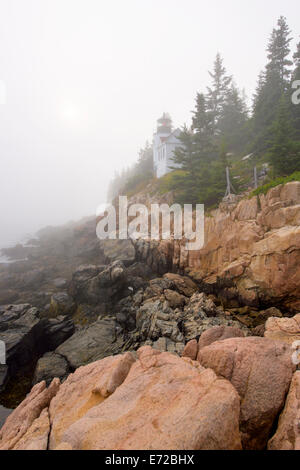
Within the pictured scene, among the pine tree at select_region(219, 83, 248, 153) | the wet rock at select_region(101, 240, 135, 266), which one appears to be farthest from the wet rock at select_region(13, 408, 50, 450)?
the pine tree at select_region(219, 83, 248, 153)

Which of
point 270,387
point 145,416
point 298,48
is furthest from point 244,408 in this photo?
point 298,48

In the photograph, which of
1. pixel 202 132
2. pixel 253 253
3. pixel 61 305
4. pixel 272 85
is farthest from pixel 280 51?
pixel 61 305

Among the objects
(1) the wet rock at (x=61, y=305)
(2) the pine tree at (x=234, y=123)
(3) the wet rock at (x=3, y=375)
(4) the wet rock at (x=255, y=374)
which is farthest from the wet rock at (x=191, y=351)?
(2) the pine tree at (x=234, y=123)

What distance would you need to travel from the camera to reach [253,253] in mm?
12883

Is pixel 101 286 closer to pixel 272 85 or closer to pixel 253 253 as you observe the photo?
pixel 253 253

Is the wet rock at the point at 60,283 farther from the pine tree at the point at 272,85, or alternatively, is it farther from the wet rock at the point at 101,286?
the pine tree at the point at 272,85

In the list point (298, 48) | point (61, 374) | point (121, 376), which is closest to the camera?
point (121, 376)

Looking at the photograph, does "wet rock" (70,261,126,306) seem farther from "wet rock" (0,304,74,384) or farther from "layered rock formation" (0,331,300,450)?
"layered rock formation" (0,331,300,450)

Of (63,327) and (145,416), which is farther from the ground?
(145,416)

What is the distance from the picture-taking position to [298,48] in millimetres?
25953

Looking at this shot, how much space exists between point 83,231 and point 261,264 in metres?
33.2

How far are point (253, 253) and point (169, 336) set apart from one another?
25.7 ft

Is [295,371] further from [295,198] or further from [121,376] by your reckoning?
[295,198]

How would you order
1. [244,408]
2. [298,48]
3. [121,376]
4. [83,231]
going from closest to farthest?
[244,408], [121,376], [298,48], [83,231]
